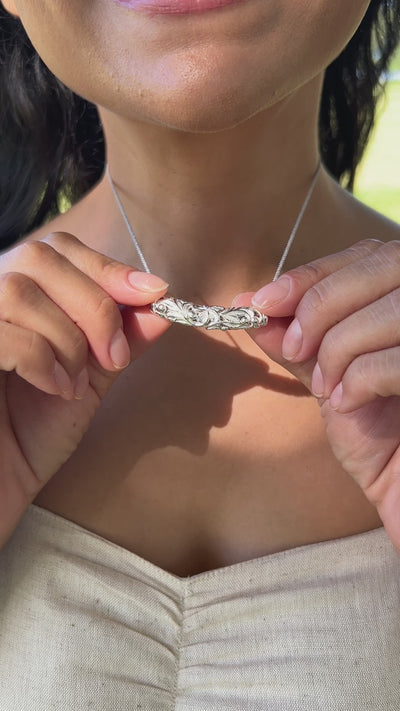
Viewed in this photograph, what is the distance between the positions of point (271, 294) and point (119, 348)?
16 centimetres

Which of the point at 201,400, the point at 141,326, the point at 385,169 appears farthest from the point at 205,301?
the point at 385,169

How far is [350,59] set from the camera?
1.36m

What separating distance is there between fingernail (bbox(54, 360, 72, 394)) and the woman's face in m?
0.27

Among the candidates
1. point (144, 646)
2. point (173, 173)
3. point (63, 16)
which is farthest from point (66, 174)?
point (144, 646)

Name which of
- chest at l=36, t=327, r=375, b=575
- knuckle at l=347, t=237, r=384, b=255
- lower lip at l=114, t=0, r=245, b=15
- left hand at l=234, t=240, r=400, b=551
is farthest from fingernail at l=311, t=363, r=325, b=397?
lower lip at l=114, t=0, r=245, b=15

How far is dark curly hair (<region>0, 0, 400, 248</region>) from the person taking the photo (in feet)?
4.44

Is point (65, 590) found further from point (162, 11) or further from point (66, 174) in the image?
point (66, 174)

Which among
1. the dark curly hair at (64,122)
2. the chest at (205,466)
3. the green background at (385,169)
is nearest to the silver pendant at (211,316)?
the chest at (205,466)

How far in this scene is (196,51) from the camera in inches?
29.7

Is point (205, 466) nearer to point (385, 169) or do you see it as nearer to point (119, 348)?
point (119, 348)

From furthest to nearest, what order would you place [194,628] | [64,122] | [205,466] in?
[64,122], [205,466], [194,628]

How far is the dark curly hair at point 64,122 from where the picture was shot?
4.44 ft

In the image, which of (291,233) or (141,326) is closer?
(141,326)

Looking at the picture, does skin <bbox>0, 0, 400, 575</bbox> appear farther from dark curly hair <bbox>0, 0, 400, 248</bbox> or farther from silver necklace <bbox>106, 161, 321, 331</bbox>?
dark curly hair <bbox>0, 0, 400, 248</bbox>
